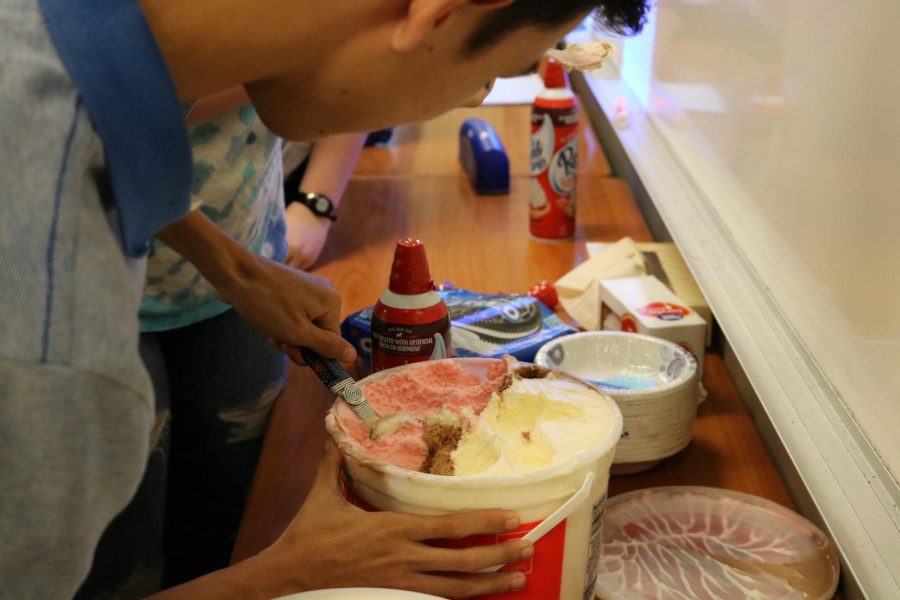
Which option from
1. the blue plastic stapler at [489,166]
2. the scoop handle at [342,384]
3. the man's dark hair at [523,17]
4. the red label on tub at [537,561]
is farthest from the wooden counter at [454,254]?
the man's dark hair at [523,17]

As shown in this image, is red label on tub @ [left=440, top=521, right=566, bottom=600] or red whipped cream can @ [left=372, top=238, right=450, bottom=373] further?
red whipped cream can @ [left=372, top=238, right=450, bottom=373]

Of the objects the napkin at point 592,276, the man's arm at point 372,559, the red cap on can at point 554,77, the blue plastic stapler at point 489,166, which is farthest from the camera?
the blue plastic stapler at point 489,166

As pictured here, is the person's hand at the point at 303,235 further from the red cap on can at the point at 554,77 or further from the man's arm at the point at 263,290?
the man's arm at the point at 263,290

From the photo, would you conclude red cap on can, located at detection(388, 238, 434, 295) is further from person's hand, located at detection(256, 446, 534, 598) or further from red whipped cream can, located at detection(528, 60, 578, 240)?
red whipped cream can, located at detection(528, 60, 578, 240)

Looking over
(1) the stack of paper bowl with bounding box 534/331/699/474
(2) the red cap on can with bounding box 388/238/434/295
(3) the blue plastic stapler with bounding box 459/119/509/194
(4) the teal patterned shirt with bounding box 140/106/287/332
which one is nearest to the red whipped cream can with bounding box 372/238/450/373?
(2) the red cap on can with bounding box 388/238/434/295

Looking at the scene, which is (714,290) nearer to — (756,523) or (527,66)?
(756,523)

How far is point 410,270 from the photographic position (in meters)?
1.01

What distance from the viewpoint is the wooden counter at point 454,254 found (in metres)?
1.01

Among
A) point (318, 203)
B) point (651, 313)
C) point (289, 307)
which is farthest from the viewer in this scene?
point (318, 203)

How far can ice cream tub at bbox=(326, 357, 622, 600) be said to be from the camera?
694 millimetres

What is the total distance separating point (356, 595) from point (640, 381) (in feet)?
1.70

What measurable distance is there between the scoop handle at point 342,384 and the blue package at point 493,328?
16cm

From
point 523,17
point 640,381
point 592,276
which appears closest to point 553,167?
point 592,276

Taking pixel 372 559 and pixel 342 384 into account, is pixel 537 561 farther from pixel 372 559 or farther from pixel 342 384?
pixel 342 384
